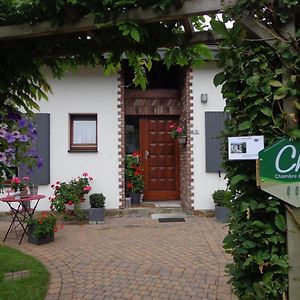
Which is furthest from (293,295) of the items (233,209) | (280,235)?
(233,209)

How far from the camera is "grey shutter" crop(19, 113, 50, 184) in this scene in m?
8.09

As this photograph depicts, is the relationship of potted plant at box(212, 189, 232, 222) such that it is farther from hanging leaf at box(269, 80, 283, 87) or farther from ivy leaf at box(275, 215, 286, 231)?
hanging leaf at box(269, 80, 283, 87)

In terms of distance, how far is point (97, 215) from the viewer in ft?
25.8

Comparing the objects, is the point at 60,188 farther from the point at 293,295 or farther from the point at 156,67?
the point at 293,295

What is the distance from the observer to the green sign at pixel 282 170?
2.29m

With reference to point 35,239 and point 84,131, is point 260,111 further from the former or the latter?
point 84,131

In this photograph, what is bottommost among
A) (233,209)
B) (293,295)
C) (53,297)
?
(53,297)

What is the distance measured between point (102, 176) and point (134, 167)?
0.80 meters

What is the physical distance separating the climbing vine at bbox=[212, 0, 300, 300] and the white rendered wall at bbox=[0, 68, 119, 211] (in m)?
6.02

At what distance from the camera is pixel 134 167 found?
862 cm

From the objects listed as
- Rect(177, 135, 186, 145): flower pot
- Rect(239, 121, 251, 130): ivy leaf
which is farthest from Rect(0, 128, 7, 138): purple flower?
Rect(177, 135, 186, 145): flower pot

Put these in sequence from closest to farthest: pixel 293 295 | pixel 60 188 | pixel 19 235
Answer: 1. pixel 293 295
2. pixel 19 235
3. pixel 60 188

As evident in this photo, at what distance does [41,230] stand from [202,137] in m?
4.12

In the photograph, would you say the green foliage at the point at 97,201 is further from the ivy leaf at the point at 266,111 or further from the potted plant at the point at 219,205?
the ivy leaf at the point at 266,111
